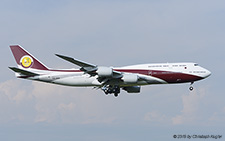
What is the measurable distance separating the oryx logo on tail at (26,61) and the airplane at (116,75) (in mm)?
2050

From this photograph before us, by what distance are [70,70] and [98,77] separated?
5957 mm

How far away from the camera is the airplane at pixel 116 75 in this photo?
181 feet

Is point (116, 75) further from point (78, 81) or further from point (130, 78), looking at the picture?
point (78, 81)

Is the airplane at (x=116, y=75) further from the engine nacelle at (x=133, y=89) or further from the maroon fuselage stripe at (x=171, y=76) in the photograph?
the engine nacelle at (x=133, y=89)

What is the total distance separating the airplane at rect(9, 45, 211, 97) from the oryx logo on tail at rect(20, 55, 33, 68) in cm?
205

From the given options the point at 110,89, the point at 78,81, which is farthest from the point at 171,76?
the point at 78,81

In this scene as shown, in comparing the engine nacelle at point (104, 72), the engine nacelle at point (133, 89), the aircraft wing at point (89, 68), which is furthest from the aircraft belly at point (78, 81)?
the engine nacelle at point (133, 89)

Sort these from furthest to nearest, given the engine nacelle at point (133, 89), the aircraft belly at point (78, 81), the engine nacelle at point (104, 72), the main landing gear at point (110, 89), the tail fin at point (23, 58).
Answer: the engine nacelle at point (133, 89) < the tail fin at point (23, 58) < the main landing gear at point (110, 89) < the aircraft belly at point (78, 81) < the engine nacelle at point (104, 72)

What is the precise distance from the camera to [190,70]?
5706cm

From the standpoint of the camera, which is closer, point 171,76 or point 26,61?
point 171,76

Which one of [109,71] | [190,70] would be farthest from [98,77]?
[190,70]

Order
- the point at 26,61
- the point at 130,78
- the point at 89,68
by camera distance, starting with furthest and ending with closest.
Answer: the point at 26,61 → the point at 130,78 → the point at 89,68

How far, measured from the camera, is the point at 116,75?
55.9m

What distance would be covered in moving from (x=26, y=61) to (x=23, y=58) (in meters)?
0.73
